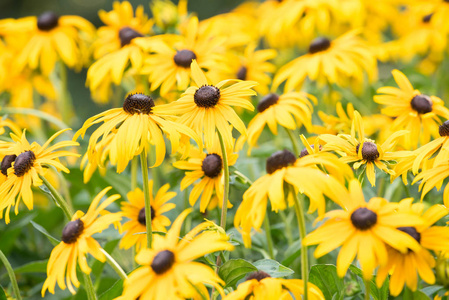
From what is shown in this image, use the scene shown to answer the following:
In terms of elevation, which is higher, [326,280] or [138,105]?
[138,105]

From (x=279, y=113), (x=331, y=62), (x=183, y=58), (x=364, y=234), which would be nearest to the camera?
(x=364, y=234)

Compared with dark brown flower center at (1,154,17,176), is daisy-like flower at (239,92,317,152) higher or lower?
lower

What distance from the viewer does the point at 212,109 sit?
743mm

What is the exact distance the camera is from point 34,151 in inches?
30.9

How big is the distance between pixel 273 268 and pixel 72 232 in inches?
10.2

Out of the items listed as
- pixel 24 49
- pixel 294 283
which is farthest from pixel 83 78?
pixel 294 283

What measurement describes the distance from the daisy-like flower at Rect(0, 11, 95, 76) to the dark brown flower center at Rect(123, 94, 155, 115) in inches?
25.1

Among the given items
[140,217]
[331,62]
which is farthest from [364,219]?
[331,62]

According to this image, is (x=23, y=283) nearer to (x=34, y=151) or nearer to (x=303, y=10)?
(x=34, y=151)

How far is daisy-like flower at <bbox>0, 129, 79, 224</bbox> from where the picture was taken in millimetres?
723

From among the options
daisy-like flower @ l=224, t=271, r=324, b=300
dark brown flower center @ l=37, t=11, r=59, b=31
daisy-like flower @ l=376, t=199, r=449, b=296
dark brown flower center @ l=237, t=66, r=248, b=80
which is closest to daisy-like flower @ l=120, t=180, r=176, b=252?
daisy-like flower @ l=224, t=271, r=324, b=300

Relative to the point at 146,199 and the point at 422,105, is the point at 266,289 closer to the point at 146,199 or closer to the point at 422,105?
the point at 146,199

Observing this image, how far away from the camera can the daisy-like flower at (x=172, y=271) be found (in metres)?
0.53

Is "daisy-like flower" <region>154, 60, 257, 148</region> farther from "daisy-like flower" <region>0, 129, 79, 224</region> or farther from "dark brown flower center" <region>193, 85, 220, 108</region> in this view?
"daisy-like flower" <region>0, 129, 79, 224</region>
